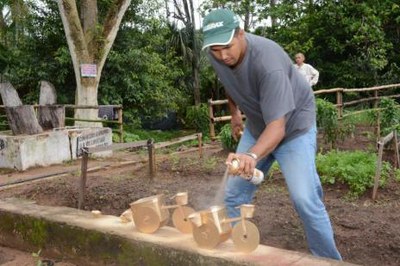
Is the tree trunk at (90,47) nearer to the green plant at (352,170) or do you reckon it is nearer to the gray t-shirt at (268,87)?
the green plant at (352,170)

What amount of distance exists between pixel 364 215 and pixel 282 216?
690 millimetres

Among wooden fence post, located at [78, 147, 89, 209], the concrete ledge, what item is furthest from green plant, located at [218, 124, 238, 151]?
the concrete ledge

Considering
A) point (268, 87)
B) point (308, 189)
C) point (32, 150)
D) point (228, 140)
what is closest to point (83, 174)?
point (308, 189)

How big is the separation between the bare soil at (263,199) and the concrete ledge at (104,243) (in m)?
1.12

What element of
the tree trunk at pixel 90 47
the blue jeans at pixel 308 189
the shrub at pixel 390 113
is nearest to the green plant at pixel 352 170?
the shrub at pixel 390 113

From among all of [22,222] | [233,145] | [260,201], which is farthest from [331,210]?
[233,145]

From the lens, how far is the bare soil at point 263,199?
139 inches

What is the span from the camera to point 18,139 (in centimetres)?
802

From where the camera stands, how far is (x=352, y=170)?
530cm

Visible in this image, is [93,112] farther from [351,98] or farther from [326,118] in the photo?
[351,98]

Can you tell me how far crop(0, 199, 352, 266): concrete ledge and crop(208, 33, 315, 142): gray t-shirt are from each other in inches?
26.4

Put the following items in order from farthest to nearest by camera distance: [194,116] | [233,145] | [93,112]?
1. [194,116]
2. [93,112]
3. [233,145]

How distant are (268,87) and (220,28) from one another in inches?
14.0

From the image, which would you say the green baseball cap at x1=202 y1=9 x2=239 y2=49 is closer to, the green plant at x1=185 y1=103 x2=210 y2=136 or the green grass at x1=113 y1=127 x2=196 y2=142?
the green grass at x1=113 y1=127 x2=196 y2=142
